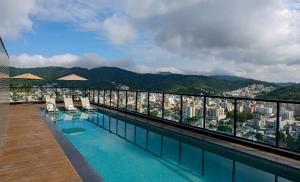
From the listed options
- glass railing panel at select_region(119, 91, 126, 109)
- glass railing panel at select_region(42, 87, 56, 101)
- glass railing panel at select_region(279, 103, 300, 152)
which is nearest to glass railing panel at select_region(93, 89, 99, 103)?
glass railing panel at select_region(42, 87, 56, 101)

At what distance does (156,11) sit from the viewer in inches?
515

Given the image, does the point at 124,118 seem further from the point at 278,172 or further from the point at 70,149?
the point at 278,172

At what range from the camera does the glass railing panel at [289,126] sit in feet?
17.3

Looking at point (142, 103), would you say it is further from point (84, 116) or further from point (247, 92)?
point (247, 92)

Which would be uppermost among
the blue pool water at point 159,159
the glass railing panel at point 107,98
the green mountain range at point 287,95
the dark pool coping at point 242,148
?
the green mountain range at point 287,95

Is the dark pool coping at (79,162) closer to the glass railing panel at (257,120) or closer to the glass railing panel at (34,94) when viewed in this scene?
the glass railing panel at (257,120)

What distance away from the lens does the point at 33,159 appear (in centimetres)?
421

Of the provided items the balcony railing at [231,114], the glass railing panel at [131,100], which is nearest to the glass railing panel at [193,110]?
the balcony railing at [231,114]

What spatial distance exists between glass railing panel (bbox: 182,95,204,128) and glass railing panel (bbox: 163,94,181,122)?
0.93 ft

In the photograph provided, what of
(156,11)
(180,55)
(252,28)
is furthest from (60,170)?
(180,55)

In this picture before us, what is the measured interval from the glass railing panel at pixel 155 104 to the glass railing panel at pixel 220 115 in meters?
2.42

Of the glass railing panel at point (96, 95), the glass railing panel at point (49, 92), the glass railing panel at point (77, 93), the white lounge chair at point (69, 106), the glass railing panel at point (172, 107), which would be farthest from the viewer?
the glass railing panel at point (77, 93)

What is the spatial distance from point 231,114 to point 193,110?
1.54 meters

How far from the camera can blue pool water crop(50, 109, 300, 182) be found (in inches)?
193
